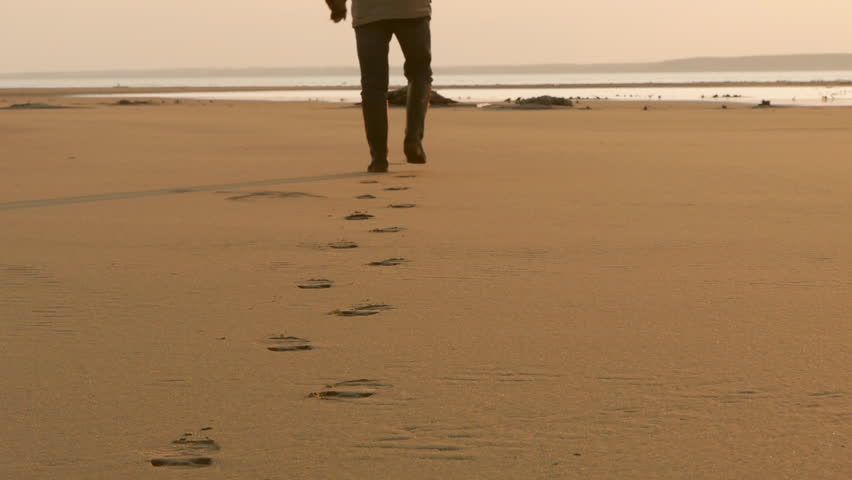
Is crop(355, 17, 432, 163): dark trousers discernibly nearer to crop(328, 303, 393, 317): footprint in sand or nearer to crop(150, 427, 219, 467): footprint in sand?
crop(328, 303, 393, 317): footprint in sand

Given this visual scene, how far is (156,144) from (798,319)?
7.23m

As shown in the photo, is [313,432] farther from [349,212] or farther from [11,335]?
[349,212]

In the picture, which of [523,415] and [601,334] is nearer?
[523,415]

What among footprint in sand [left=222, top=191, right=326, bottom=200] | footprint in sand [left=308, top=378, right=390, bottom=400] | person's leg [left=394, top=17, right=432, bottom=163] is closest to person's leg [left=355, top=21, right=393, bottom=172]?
person's leg [left=394, top=17, right=432, bottom=163]

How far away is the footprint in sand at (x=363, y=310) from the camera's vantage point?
2.72 metres

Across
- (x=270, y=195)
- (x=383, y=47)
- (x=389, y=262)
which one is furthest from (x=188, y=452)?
(x=383, y=47)

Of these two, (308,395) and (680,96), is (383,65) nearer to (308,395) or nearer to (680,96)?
(308,395)

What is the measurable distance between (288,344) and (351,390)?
1.26 feet

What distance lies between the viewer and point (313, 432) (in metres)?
1.85

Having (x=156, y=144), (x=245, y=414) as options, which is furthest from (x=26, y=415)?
(x=156, y=144)

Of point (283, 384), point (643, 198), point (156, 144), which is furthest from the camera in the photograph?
point (156, 144)

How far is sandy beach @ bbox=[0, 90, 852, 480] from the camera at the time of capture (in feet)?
5.80

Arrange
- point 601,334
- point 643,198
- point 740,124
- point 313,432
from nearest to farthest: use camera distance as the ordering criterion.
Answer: point 313,432 → point 601,334 → point 643,198 → point 740,124

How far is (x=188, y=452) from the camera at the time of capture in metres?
1.76
